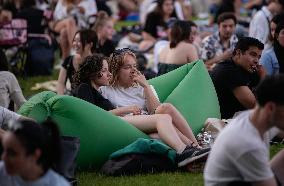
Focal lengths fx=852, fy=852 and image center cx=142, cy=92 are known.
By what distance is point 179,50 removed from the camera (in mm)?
11062

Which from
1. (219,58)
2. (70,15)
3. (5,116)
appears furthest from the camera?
(70,15)

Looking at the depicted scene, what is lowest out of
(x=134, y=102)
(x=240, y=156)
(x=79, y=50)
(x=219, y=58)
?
(x=219, y=58)

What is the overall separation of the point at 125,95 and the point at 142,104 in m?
0.19

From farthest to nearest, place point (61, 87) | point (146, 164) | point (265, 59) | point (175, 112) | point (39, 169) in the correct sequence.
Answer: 1. point (61, 87)
2. point (265, 59)
3. point (175, 112)
4. point (146, 164)
5. point (39, 169)

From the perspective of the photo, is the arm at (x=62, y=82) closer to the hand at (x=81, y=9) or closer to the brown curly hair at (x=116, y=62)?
the brown curly hair at (x=116, y=62)

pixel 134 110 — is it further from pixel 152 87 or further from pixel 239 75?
pixel 239 75

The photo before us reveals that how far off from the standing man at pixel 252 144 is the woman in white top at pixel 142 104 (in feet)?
8.26

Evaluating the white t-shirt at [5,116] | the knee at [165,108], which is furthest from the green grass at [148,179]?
the white t-shirt at [5,116]

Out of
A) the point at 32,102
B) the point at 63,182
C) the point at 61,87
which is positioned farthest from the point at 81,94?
the point at 63,182

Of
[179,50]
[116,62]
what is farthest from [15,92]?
[179,50]

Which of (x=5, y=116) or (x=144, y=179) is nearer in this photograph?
(x=5, y=116)

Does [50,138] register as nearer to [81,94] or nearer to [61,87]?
[81,94]

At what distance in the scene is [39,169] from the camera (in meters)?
4.62

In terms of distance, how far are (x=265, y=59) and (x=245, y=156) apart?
477 cm
